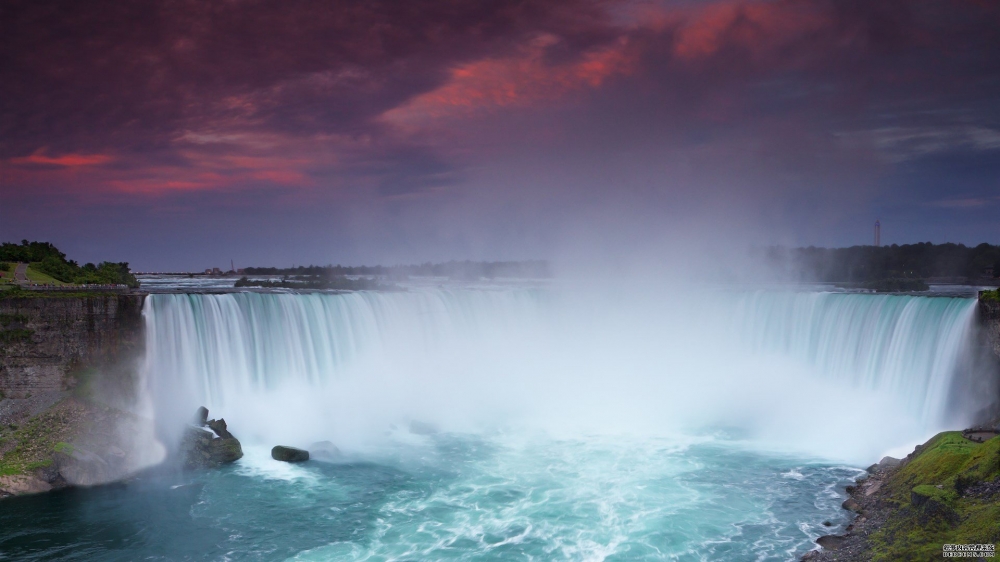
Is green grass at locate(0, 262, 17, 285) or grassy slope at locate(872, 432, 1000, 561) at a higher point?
green grass at locate(0, 262, 17, 285)

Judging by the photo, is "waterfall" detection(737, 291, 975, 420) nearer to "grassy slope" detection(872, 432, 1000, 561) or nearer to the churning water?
the churning water

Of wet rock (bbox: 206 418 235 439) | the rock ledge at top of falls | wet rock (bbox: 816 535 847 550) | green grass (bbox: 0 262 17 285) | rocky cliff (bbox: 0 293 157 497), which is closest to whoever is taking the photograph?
wet rock (bbox: 816 535 847 550)

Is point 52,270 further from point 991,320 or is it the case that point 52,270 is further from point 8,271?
point 991,320

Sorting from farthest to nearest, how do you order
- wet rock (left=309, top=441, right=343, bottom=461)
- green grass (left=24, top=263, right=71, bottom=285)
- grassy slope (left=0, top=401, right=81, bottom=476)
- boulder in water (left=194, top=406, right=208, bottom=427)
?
green grass (left=24, top=263, right=71, bottom=285)
boulder in water (left=194, top=406, right=208, bottom=427)
wet rock (left=309, top=441, right=343, bottom=461)
grassy slope (left=0, top=401, right=81, bottom=476)

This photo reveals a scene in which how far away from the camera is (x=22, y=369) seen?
63.0ft

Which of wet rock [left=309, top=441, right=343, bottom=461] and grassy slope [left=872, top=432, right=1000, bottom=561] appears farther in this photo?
wet rock [left=309, top=441, right=343, bottom=461]

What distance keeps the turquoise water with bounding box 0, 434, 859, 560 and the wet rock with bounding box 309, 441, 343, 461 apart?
47 cm

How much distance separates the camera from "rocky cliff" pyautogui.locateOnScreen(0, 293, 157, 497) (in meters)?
17.3

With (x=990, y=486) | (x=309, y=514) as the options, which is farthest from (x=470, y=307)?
(x=990, y=486)

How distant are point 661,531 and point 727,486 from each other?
3.81 m

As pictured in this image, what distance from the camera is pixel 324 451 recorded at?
67.3 feet

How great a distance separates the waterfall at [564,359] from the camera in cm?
2206

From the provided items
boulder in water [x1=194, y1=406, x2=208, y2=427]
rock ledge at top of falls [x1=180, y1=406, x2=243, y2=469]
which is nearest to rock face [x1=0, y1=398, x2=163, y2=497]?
rock ledge at top of falls [x1=180, y1=406, x2=243, y2=469]

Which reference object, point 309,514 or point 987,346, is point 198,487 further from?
point 987,346
